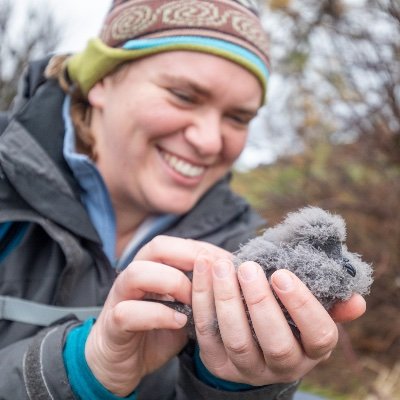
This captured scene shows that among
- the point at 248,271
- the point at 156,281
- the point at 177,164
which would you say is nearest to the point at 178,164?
the point at 177,164

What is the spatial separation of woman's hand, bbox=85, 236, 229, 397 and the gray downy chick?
13cm

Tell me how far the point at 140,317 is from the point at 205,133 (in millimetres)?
866

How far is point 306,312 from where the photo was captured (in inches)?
38.3

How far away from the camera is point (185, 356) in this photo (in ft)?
4.56

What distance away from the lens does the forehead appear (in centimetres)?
173

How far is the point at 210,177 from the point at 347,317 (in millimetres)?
1055

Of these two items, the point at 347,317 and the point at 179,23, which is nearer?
the point at 347,317

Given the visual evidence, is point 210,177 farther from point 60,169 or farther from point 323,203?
point 323,203

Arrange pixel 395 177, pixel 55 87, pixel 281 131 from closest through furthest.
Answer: pixel 55 87 → pixel 395 177 → pixel 281 131

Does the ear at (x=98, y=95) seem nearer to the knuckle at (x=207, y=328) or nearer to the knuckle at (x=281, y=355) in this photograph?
the knuckle at (x=207, y=328)

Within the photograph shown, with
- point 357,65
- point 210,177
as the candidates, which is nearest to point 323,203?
point 357,65

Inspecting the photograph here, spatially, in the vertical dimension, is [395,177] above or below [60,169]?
below

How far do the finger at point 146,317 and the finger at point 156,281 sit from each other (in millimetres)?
38

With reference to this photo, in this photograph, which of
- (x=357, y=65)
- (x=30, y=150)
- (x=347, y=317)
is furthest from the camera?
(x=357, y=65)
